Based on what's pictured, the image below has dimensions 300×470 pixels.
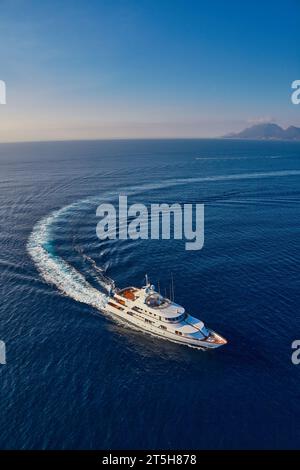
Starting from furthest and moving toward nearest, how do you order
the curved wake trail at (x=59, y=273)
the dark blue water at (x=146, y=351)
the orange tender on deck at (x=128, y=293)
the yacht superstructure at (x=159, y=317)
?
the curved wake trail at (x=59, y=273), the orange tender on deck at (x=128, y=293), the yacht superstructure at (x=159, y=317), the dark blue water at (x=146, y=351)

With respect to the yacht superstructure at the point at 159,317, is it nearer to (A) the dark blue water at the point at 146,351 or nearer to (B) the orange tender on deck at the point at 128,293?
(B) the orange tender on deck at the point at 128,293

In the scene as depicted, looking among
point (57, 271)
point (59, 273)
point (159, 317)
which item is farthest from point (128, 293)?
point (57, 271)

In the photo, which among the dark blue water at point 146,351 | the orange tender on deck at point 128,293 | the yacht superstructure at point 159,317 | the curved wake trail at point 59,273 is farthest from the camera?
the curved wake trail at point 59,273

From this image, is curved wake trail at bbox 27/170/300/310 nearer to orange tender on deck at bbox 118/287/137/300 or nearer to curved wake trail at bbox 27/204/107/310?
curved wake trail at bbox 27/204/107/310

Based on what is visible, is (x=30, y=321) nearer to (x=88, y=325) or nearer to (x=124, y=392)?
(x=88, y=325)

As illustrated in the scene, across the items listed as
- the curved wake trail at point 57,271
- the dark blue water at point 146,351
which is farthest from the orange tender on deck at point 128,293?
the dark blue water at point 146,351

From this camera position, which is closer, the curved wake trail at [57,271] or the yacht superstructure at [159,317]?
the yacht superstructure at [159,317]

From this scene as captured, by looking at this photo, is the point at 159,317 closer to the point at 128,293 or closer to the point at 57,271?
the point at 128,293
